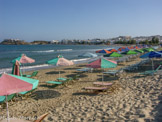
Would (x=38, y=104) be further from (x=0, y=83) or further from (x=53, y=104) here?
(x=0, y=83)

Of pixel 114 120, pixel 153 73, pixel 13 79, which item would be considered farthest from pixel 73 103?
pixel 153 73

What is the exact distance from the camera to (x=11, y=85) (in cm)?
360

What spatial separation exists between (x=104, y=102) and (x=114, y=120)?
174 centimetres

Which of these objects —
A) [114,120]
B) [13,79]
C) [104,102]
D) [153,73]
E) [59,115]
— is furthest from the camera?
[153,73]

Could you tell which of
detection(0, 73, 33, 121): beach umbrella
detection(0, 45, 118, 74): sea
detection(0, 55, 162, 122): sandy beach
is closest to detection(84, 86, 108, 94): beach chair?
detection(0, 55, 162, 122): sandy beach

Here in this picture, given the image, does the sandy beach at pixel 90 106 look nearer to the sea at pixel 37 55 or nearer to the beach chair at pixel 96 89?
the beach chair at pixel 96 89

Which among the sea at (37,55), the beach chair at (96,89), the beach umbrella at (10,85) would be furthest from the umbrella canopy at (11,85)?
the sea at (37,55)

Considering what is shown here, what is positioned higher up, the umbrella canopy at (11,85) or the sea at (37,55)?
the umbrella canopy at (11,85)

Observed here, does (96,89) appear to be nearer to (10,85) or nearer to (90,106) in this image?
(90,106)

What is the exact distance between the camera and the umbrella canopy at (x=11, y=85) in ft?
11.4

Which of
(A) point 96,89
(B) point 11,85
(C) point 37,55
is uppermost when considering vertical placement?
(B) point 11,85

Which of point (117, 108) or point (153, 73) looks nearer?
point (117, 108)

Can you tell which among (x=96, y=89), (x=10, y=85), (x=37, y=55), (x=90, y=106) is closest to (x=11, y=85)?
(x=10, y=85)

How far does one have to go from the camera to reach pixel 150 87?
24.2ft
